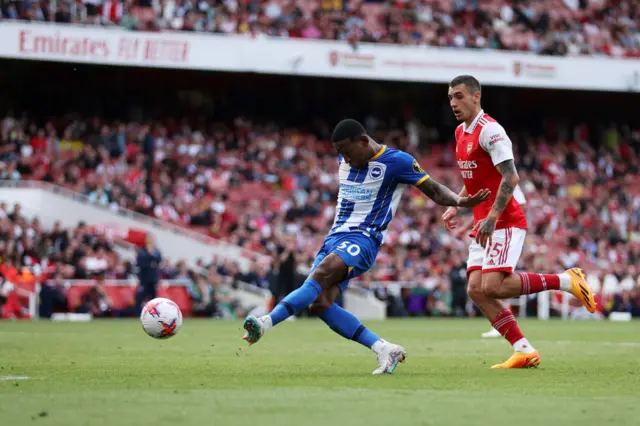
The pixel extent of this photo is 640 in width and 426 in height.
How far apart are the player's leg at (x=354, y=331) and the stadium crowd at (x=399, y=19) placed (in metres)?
23.7

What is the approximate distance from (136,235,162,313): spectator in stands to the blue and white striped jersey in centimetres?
1547

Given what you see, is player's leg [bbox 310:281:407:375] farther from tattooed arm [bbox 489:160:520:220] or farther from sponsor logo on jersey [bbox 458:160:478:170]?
sponsor logo on jersey [bbox 458:160:478:170]

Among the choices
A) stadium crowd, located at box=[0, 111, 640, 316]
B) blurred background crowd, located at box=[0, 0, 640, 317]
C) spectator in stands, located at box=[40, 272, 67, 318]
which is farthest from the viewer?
blurred background crowd, located at box=[0, 0, 640, 317]

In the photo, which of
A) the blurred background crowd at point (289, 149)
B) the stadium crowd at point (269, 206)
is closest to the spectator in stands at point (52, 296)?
the blurred background crowd at point (289, 149)

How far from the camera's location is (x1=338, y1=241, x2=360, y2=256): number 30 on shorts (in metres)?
8.84

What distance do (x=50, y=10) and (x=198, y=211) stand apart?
6913mm

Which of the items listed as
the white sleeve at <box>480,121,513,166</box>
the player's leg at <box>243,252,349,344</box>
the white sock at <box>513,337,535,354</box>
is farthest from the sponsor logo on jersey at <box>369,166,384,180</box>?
the white sock at <box>513,337,535,354</box>

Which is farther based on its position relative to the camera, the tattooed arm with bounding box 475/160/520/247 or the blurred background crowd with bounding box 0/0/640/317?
the blurred background crowd with bounding box 0/0/640/317

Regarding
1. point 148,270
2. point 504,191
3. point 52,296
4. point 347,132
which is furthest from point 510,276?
point 52,296

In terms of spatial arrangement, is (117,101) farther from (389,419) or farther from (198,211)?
(389,419)

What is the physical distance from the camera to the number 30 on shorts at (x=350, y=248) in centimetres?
884

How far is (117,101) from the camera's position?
114 ft

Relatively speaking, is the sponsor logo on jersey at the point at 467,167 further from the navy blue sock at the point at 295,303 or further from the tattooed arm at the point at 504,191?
the navy blue sock at the point at 295,303

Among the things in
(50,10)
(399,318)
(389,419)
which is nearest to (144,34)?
(50,10)
